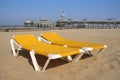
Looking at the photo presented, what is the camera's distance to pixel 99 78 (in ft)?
10.2

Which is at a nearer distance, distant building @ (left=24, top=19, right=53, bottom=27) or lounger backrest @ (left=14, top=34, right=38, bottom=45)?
lounger backrest @ (left=14, top=34, right=38, bottom=45)

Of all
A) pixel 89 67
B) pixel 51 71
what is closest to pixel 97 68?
pixel 89 67

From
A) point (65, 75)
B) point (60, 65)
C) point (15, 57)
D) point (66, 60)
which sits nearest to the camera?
point (65, 75)

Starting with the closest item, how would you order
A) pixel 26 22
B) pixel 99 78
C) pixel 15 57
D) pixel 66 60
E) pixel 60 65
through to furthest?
pixel 99 78 → pixel 60 65 → pixel 66 60 → pixel 15 57 → pixel 26 22

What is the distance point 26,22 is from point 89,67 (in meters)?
52.7

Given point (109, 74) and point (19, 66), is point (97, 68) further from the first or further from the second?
point (19, 66)

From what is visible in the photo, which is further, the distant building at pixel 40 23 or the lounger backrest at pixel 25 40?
the distant building at pixel 40 23

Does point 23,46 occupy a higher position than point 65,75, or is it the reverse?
point 23,46

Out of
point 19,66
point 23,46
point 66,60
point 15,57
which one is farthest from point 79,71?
point 15,57

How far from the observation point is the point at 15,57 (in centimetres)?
503

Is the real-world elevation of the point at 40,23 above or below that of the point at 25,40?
above

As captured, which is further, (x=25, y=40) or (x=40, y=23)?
(x=40, y=23)

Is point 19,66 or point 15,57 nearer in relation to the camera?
point 19,66

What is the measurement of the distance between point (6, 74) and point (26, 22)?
52.6 metres
